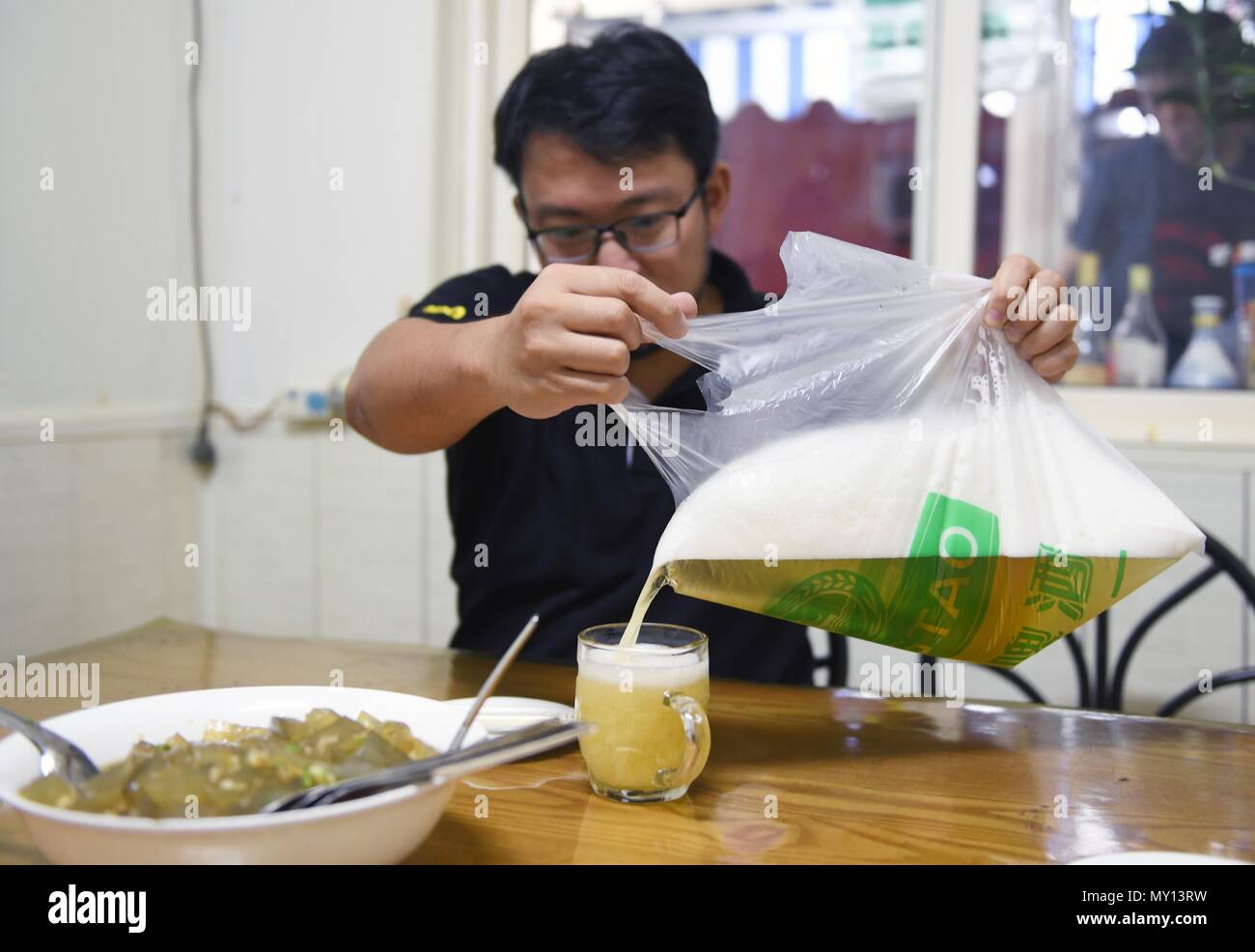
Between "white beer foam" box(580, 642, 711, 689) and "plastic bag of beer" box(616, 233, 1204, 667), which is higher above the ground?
"plastic bag of beer" box(616, 233, 1204, 667)

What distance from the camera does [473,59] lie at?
2.29m

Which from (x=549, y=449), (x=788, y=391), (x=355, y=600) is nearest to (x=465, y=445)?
(x=549, y=449)

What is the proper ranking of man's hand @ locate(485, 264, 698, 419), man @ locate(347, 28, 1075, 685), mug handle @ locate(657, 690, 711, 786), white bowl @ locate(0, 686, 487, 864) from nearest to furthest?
white bowl @ locate(0, 686, 487, 864)
mug handle @ locate(657, 690, 711, 786)
man's hand @ locate(485, 264, 698, 419)
man @ locate(347, 28, 1075, 685)

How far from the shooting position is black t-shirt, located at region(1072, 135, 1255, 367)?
6.58 feet

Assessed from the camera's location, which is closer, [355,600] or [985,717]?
[985,717]

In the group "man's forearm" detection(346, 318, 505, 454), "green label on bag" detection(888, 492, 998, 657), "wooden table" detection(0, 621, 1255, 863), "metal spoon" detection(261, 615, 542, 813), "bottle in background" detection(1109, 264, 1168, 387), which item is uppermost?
"bottle in background" detection(1109, 264, 1168, 387)

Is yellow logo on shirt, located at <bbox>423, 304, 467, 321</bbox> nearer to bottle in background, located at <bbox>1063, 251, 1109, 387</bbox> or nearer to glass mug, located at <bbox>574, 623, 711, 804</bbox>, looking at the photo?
glass mug, located at <bbox>574, 623, 711, 804</bbox>

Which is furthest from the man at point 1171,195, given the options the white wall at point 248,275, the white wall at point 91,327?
the white wall at point 91,327

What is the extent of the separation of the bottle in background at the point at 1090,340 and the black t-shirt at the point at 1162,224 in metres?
0.02

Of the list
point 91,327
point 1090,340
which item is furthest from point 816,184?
point 91,327

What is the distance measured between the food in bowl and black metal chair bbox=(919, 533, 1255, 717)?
0.95m

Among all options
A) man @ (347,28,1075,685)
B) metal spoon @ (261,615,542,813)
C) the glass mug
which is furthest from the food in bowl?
man @ (347,28,1075,685)
